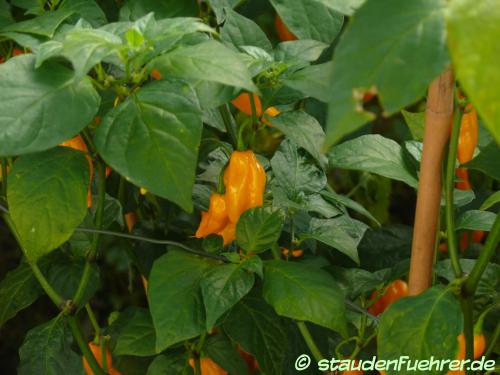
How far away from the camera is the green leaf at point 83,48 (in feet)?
2.19

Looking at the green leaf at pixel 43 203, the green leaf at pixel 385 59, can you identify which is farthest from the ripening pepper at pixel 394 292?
the green leaf at pixel 385 59

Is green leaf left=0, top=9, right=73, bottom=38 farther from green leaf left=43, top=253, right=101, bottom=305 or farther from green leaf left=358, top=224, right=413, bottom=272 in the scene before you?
green leaf left=358, top=224, right=413, bottom=272

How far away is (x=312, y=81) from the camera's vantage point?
0.77 metres

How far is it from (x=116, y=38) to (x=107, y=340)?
48 centimetres

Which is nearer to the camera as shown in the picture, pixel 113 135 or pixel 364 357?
pixel 113 135

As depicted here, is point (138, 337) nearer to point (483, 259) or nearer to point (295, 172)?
point (295, 172)

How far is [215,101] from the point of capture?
29.8 inches

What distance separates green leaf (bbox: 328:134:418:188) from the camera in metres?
0.91

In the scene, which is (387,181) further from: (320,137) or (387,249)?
(320,137)

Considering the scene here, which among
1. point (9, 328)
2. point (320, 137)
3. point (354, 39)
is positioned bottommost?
point (9, 328)

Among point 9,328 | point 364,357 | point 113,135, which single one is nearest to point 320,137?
point 113,135

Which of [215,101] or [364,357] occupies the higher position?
[215,101]

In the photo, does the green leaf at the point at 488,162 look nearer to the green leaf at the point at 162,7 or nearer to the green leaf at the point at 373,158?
the green leaf at the point at 373,158

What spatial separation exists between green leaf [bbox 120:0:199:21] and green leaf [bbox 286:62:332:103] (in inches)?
8.2
